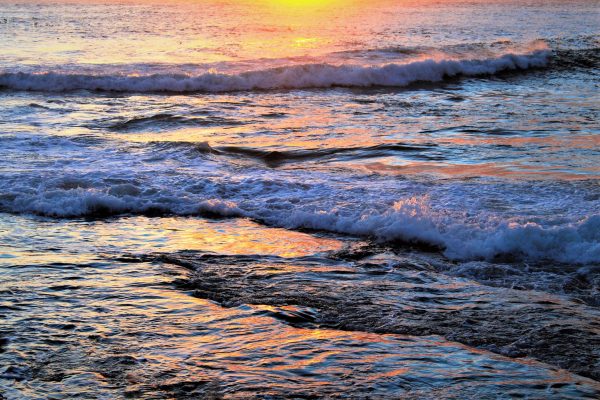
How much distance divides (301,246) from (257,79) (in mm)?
14449

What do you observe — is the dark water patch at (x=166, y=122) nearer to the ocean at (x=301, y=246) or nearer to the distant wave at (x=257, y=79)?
the ocean at (x=301, y=246)

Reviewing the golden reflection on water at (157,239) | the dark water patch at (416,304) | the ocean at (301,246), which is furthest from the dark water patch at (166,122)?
the dark water patch at (416,304)

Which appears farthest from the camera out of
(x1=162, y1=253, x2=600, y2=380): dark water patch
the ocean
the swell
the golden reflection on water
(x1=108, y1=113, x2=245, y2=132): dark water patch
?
(x1=108, y1=113, x2=245, y2=132): dark water patch

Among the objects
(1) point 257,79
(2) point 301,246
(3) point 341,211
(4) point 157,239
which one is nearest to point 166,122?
(1) point 257,79

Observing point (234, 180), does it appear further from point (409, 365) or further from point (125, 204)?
point (409, 365)

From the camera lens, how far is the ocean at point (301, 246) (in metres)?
4.46

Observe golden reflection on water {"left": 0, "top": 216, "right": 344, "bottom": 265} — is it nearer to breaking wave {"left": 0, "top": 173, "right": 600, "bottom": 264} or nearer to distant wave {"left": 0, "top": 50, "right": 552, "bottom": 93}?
breaking wave {"left": 0, "top": 173, "right": 600, "bottom": 264}

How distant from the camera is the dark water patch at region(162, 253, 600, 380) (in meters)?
4.84

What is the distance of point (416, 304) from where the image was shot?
5508 millimetres

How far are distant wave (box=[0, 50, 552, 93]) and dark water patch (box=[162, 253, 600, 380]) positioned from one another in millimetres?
14534

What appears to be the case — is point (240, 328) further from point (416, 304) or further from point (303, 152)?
point (303, 152)

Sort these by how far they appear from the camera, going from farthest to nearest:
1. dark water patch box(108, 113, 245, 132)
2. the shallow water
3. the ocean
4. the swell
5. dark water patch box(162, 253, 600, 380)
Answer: dark water patch box(108, 113, 245, 132) < the swell < dark water patch box(162, 253, 600, 380) < the ocean < the shallow water

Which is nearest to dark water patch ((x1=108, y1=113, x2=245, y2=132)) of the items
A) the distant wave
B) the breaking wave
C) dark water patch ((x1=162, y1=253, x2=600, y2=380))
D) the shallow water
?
the breaking wave

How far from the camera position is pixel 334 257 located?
675 cm
